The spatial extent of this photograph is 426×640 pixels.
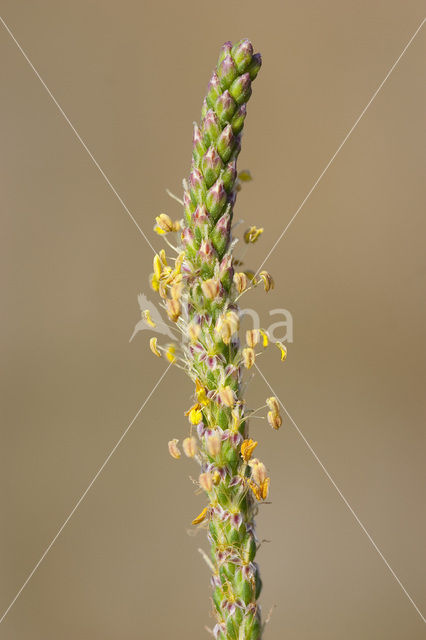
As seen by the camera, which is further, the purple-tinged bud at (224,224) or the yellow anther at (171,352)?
the yellow anther at (171,352)

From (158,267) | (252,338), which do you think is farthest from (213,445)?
(158,267)

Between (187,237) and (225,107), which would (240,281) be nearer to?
(187,237)

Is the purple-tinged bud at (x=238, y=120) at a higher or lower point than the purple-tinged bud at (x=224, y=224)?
higher

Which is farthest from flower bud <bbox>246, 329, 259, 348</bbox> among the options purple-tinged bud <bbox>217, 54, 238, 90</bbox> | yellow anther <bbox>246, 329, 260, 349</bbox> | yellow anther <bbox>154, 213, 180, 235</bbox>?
purple-tinged bud <bbox>217, 54, 238, 90</bbox>

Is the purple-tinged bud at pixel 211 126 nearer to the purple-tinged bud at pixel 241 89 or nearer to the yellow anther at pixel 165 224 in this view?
the purple-tinged bud at pixel 241 89

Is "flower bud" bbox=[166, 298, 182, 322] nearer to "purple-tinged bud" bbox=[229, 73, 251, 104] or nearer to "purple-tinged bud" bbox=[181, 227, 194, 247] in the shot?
"purple-tinged bud" bbox=[181, 227, 194, 247]

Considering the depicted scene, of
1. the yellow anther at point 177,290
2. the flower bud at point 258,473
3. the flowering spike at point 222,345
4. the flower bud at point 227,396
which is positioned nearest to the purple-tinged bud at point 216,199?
the flowering spike at point 222,345

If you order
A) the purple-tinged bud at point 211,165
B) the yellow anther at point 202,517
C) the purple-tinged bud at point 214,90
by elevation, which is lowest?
the yellow anther at point 202,517
